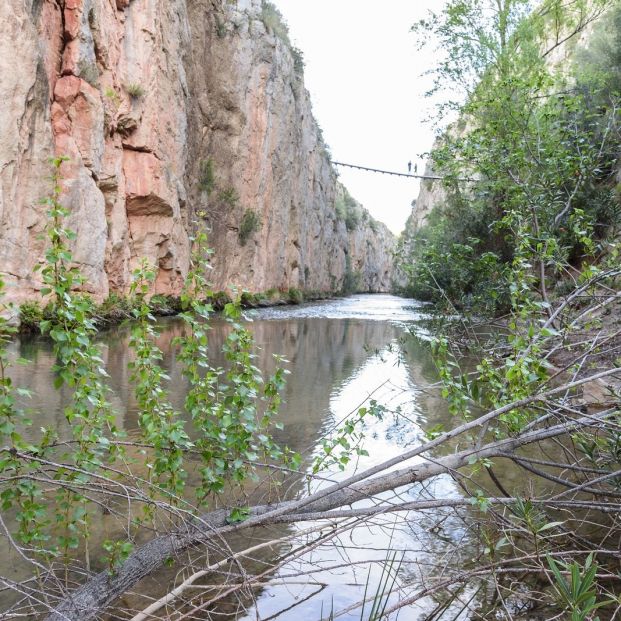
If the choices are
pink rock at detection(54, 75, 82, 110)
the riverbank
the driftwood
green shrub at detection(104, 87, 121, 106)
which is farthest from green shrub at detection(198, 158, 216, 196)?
the driftwood

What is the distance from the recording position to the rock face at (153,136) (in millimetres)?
12984

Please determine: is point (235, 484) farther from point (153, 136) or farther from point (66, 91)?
point (153, 136)

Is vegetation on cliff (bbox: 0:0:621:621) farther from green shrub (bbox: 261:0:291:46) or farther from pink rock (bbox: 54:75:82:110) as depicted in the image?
green shrub (bbox: 261:0:291:46)

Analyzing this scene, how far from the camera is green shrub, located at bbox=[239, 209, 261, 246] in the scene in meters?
29.1

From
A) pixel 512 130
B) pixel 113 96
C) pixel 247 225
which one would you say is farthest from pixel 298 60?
pixel 512 130

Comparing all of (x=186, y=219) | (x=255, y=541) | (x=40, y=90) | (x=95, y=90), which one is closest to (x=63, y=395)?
(x=255, y=541)

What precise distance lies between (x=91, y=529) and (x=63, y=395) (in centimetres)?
380

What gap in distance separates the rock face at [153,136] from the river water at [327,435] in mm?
1956

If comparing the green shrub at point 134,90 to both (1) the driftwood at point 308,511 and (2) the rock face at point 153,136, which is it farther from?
(1) the driftwood at point 308,511

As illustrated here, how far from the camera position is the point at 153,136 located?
20062 millimetres

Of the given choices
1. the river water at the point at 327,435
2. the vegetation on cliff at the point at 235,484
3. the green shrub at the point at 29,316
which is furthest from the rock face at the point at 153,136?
the river water at the point at 327,435

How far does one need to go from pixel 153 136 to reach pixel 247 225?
377 inches

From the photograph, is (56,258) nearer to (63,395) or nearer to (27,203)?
(63,395)

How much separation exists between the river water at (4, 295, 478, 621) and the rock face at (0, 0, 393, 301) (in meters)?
1.96
